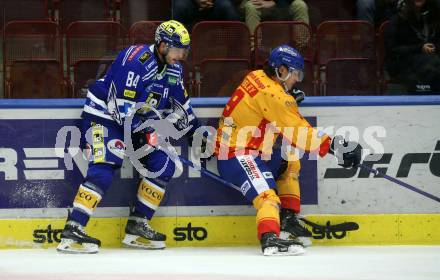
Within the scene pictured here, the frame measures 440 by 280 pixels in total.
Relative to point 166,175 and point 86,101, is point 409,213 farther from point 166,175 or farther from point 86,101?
point 86,101

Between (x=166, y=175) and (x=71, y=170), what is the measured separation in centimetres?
66

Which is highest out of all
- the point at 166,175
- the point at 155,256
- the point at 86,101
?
the point at 86,101

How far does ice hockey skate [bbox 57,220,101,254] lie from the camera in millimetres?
6273

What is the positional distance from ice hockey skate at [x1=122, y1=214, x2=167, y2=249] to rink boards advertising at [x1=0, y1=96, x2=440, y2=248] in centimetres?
12

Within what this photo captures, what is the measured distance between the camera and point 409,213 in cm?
673

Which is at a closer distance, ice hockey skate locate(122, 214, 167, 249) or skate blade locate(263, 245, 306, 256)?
skate blade locate(263, 245, 306, 256)

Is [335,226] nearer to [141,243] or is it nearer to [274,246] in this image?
[274,246]

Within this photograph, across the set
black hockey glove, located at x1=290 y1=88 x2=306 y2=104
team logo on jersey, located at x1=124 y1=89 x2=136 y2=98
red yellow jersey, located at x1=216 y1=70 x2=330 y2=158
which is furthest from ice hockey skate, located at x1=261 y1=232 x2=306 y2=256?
team logo on jersey, located at x1=124 y1=89 x2=136 y2=98

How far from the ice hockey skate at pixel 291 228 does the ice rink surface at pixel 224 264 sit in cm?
11

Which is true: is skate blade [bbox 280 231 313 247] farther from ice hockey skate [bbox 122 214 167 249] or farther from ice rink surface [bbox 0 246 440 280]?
ice hockey skate [bbox 122 214 167 249]

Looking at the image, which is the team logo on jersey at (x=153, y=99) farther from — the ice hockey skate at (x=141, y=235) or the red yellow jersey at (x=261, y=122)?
the ice hockey skate at (x=141, y=235)

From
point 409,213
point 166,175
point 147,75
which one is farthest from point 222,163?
point 409,213

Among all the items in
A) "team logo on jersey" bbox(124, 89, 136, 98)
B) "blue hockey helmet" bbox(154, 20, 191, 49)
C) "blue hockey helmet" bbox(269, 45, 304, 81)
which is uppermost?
"blue hockey helmet" bbox(154, 20, 191, 49)

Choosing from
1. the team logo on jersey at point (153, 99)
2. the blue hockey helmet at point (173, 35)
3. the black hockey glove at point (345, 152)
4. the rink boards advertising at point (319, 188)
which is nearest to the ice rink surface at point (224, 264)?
the rink boards advertising at point (319, 188)
